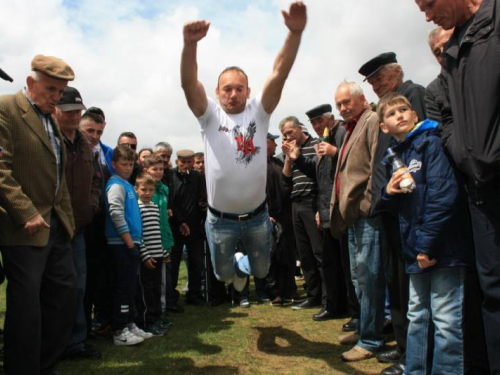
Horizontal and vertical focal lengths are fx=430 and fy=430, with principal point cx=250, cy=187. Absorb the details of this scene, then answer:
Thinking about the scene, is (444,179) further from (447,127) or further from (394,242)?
(394,242)

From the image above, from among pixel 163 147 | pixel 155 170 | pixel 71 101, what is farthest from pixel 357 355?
pixel 163 147

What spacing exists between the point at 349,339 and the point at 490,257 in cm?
239

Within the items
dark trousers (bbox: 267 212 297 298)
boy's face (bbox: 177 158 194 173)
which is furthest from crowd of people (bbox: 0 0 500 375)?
boy's face (bbox: 177 158 194 173)

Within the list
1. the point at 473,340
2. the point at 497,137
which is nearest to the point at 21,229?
the point at 497,137

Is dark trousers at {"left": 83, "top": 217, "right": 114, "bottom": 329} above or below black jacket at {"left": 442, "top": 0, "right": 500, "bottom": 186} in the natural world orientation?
below

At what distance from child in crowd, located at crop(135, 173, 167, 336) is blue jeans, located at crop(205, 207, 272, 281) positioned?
1.11 m

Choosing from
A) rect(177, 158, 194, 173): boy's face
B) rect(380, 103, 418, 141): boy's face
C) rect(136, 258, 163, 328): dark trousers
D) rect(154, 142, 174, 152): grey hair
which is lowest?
rect(136, 258, 163, 328): dark trousers

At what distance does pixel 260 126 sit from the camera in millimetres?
4074

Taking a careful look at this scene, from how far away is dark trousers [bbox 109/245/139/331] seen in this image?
467cm

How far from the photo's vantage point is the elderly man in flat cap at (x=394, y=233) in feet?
11.8

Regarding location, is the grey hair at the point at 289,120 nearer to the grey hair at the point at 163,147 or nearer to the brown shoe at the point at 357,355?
the grey hair at the point at 163,147

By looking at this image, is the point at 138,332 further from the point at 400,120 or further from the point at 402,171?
the point at 400,120

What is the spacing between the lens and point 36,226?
3113 mm

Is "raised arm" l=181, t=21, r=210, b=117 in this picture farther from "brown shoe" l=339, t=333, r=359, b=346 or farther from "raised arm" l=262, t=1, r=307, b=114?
"brown shoe" l=339, t=333, r=359, b=346
